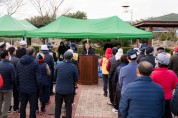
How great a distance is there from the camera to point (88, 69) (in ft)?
41.6

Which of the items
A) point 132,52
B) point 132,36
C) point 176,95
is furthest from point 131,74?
point 132,36

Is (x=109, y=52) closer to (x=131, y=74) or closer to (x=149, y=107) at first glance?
(x=131, y=74)

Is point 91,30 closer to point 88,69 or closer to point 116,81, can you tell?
point 88,69

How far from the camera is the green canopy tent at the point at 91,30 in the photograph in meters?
11.8

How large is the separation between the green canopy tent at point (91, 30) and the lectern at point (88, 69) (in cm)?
106

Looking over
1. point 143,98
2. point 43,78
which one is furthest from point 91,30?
point 143,98

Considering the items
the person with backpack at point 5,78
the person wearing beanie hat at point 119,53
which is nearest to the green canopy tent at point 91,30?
the person wearing beanie hat at point 119,53

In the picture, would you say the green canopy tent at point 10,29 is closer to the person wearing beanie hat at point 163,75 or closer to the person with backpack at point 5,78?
the person with backpack at point 5,78

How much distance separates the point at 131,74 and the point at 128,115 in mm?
1770

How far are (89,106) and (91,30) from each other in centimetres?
422

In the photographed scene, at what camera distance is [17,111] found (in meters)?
8.12

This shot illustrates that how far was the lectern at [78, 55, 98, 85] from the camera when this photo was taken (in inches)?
497

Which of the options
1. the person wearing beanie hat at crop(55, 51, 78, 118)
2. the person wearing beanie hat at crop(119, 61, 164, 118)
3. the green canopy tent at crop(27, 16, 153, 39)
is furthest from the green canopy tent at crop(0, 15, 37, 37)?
the person wearing beanie hat at crop(119, 61, 164, 118)

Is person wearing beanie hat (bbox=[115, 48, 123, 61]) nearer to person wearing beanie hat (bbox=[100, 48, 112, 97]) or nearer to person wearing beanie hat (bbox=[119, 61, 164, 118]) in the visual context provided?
person wearing beanie hat (bbox=[100, 48, 112, 97])
